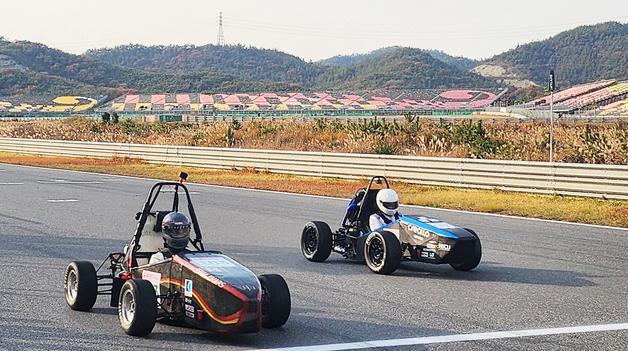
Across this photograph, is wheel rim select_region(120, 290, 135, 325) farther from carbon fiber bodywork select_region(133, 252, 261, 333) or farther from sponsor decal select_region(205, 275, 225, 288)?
sponsor decal select_region(205, 275, 225, 288)

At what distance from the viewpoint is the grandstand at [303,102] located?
339ft

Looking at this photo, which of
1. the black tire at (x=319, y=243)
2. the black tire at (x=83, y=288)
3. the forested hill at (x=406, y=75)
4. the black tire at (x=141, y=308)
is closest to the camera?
the black tire at (x=141, y=308)

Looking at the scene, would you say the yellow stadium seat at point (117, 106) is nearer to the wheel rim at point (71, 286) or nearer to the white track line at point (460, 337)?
the wheel rim at point (71, 286)

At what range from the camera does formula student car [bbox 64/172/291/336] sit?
769cm

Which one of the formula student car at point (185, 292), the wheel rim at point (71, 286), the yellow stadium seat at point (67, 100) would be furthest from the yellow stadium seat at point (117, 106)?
the formula student car at point (185, 292)

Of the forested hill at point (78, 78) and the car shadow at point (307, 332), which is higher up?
the forested hill at point (78, 78)

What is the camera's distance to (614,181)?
2077 cm

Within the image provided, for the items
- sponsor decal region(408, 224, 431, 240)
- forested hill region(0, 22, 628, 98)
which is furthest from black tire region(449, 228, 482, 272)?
forested hill region(0, 22, 628, 98)

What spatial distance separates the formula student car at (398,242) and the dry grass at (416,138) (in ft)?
54.0

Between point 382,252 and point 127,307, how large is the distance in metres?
4.17

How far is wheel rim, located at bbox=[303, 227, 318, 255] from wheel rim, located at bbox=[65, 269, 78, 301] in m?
4.13

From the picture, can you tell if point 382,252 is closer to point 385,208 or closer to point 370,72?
point 385,208

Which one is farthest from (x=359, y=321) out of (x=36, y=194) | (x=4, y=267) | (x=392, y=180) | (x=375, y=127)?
(x=375, y=127)

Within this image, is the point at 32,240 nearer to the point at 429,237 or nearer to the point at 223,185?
the point at 429,237
